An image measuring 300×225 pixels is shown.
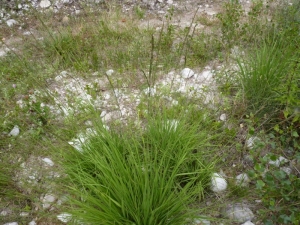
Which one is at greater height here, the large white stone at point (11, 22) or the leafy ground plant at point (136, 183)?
the large white stone at point (11, 22)

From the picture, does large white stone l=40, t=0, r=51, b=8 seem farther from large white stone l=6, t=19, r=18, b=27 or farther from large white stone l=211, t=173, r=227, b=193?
large white stone l=211, t=173, r=227, b=193

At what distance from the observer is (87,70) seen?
363 centimetres

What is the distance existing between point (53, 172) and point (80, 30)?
2624mm

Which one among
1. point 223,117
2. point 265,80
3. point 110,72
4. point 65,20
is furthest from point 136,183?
point 65,20

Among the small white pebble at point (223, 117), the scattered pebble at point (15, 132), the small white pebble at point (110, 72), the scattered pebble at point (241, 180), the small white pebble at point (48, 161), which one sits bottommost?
the small white pebble at point (48, 161)

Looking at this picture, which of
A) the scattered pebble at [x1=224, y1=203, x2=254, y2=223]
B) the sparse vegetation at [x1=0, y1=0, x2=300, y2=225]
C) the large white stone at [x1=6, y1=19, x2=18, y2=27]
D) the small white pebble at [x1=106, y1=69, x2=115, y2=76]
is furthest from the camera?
the large white stone at [x1=6, y1=19, x2=18, y2=27]

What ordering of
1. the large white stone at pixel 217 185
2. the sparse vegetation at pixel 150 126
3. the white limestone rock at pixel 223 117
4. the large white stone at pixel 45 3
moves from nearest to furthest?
the sparse vegetation at pixel 150 126 < the large white stone at pixel 217 185 < the white limestone rock at pixel 223 117 < the large white stone at pixel 45 3

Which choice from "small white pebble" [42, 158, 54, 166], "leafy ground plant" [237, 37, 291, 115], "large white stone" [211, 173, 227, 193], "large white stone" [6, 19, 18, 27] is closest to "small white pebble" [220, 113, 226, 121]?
"leafy ground plant" [237, 37, 291, 115]

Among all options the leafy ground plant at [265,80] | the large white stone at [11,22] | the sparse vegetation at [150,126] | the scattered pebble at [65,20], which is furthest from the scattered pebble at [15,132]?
the large white stone at [11,22]

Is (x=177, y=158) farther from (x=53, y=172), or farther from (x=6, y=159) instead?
(x=6, y=159)

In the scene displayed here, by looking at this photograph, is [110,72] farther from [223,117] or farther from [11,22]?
[11,22]

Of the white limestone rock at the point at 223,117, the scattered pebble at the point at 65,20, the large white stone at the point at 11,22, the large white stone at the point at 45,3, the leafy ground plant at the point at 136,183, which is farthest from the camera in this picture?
the large white stone at the point at 45,3

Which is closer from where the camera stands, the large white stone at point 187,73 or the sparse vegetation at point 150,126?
the sparse vegetation at point 150,126

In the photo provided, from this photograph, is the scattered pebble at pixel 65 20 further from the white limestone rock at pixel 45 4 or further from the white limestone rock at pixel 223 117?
the white limestone rock at pixel 223 117
